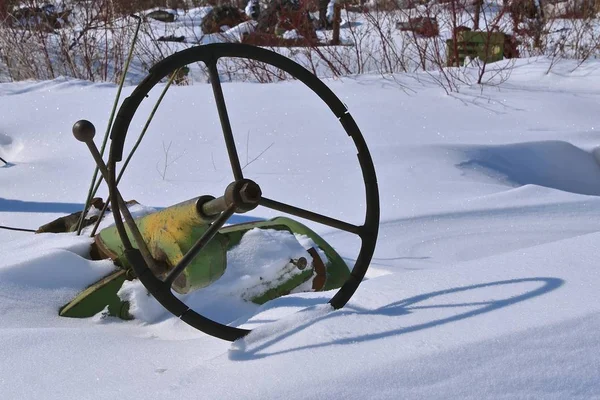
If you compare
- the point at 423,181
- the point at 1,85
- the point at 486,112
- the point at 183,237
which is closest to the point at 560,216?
the point at 423,181

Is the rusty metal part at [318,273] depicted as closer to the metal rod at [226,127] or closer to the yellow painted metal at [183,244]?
the yellow painted metal at [183,244]

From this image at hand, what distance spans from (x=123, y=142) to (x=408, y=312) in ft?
1.74

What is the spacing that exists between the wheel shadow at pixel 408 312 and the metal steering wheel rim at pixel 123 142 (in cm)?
5

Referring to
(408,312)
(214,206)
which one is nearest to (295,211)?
(214,206)

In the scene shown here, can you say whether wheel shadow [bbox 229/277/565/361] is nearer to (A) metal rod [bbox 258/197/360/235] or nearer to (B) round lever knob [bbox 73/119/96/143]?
(A) metal rod [bbox 258/197/360/235]

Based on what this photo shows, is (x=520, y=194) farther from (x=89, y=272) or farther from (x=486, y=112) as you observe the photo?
(x=89, y=272)

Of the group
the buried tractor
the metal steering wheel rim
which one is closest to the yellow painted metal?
the buried tractor

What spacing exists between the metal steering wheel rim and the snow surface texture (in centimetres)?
5

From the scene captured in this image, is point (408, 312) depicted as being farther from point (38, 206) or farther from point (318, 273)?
point (38, 206)

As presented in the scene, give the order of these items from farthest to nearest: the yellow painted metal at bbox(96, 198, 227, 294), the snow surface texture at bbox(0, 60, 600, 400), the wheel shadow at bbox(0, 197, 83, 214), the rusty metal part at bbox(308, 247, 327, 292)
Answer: the wheel shadow at bbox(0, 197, 83, 214) → the rusty metal part at bbox(308, 247, 327, 292) → the yellow painted metal at bbox(96, 198, 227, 294) → the snow surface texture at bbox(0, 60, 600, 400)

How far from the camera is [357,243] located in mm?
2475

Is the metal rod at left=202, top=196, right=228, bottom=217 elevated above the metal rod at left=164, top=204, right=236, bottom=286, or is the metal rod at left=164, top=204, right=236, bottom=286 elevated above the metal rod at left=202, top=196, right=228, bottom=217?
the metal rod at left=202, top=196, right=228, bottom=217

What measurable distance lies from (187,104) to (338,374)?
304 cm

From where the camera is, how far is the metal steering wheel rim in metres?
1.16
